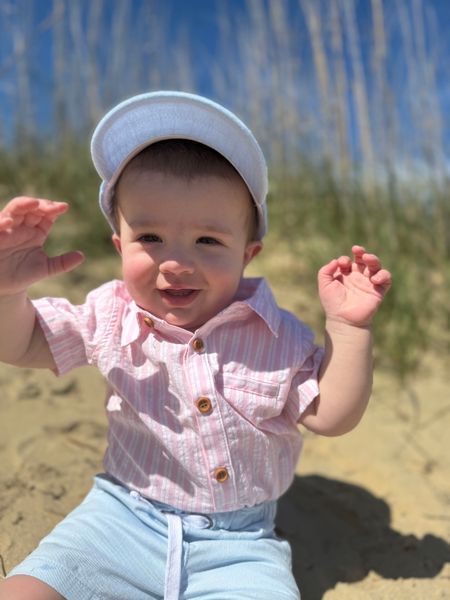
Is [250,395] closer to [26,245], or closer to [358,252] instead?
[358,252]

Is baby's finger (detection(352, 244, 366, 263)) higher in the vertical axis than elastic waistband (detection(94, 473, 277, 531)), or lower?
higher

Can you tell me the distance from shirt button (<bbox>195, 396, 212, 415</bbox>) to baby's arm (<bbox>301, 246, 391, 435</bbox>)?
0.25 meters

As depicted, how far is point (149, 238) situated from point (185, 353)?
27 centimetres

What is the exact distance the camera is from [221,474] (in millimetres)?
1427

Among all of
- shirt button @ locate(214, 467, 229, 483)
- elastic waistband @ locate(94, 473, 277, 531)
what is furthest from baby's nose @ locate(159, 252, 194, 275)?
elastic waistband @ locate(94, 473, 277, 531)

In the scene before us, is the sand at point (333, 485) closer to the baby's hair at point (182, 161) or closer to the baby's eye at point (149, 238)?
the baby's eye at point (149, 238)

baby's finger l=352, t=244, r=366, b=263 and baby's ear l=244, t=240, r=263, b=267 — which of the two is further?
baby's ear l=244, t=240, r=263, b=267

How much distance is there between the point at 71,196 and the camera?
426 centimetres

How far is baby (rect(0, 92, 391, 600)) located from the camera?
1382 millimetres

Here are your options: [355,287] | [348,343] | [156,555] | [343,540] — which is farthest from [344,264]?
[343,540]

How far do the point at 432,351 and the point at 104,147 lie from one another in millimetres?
2208

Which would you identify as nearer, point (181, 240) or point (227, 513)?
point (181, 240)

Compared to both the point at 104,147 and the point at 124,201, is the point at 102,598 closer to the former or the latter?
the point at 124,201

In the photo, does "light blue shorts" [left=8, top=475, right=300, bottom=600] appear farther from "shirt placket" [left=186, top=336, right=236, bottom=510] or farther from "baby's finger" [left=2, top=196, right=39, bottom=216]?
"baby's finger" [left=2, top=196, right=39, bottom=216]
